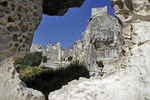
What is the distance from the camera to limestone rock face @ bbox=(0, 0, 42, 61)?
8.26ft

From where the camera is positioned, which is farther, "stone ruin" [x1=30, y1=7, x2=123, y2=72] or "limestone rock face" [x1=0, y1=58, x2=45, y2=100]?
"stone ruin" [x1=30, y1=7, x2=123, y2=72]

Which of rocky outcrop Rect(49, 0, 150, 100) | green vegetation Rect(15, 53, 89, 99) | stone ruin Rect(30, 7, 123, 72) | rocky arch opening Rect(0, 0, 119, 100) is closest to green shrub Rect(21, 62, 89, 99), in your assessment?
green vegetation Rect(15, 53, 89, 99)

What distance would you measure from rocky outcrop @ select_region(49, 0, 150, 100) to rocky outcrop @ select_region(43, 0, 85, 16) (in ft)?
13.9

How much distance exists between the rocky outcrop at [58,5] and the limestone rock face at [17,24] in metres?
2.78

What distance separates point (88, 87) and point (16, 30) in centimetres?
208

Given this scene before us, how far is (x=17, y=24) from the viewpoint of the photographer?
9.07 ft

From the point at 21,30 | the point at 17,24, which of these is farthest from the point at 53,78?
the point at 17,24

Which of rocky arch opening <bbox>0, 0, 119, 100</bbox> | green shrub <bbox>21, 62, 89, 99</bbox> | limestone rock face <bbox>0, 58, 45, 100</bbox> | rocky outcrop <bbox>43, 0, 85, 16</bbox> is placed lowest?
green shrub <bbox>21, 62, 89, 99</bbox>

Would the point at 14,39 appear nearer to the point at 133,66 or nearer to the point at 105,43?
the point at 133,66

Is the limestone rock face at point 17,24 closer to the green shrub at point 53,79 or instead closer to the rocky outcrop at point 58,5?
the green shrub at point 53,79

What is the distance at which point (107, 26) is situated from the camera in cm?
1034

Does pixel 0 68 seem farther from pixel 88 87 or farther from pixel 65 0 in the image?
pixel 65 0

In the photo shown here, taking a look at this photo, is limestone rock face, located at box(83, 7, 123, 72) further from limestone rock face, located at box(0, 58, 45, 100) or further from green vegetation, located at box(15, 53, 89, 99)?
limestone rock face, located at box(0, 58, 45, 100)

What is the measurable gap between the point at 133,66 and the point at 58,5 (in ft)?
17.6
